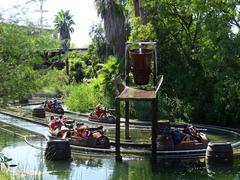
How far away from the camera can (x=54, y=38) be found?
28.0 feet

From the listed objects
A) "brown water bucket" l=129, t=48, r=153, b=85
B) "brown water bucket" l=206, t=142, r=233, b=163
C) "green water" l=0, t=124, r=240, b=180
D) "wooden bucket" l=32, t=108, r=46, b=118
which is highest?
"brown water bucket" l=129, t=48, r=153, b=85

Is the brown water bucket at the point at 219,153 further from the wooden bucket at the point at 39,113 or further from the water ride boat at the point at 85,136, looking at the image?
the wooden bucket at the point at 39,113

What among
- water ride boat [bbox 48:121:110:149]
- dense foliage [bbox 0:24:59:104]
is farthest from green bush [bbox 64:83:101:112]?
dense foliage [bbox 0:24:59:104]

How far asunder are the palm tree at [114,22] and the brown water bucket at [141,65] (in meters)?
14.4

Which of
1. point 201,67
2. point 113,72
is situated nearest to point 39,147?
point 201,67

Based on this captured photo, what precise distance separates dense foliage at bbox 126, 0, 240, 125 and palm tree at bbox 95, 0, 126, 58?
4.93m

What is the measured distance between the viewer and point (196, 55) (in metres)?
22.9

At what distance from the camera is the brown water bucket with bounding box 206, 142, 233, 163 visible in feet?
46.0

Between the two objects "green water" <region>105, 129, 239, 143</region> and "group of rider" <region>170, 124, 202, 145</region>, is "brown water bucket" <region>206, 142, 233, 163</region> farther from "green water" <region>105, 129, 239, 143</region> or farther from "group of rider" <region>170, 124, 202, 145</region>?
"green water" <region>105, 129, 239, 143</region>

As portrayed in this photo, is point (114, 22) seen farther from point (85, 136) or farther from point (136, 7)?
point (85, 136)

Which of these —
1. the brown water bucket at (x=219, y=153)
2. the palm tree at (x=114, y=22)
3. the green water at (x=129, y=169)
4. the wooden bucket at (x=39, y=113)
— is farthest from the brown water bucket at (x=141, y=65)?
the palm tree at (x=114, y=22)

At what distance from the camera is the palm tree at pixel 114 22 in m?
31.5

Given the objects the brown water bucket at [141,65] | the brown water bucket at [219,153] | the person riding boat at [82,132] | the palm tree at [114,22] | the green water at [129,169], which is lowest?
the green water at [129,169]

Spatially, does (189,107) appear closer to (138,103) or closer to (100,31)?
(138,103)
